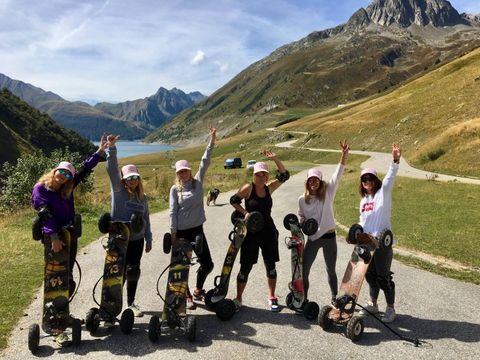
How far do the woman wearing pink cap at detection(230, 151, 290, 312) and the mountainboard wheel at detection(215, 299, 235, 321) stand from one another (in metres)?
0.44

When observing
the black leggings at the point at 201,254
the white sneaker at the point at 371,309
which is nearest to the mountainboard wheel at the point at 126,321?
the black leggings at the point at 201,254

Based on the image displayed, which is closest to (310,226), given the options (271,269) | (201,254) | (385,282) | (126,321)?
(271,269)

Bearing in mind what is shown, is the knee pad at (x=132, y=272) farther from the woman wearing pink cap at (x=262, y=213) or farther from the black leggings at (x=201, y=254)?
the woman wearing pink cap at (x=262, y=213)

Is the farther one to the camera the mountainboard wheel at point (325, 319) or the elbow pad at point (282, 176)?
the elbow pad at point (282, 176)

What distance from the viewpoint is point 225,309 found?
25.9ft

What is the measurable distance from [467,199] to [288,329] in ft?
62.7

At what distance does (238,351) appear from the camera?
22.1 feet

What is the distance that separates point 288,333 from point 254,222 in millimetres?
2107

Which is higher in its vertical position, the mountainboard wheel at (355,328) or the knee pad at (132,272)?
the knee pad at (132,272)

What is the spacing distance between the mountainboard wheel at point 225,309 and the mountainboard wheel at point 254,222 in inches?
59.3

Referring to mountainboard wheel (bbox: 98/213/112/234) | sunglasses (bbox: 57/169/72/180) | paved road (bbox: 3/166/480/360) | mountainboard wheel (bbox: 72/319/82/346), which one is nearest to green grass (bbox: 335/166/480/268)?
paved road (bbox: 3/166/480/360)

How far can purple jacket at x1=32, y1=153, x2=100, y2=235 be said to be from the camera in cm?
712

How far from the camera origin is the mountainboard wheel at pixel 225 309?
25.9 ft

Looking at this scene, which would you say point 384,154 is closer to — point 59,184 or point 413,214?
point 413,214
